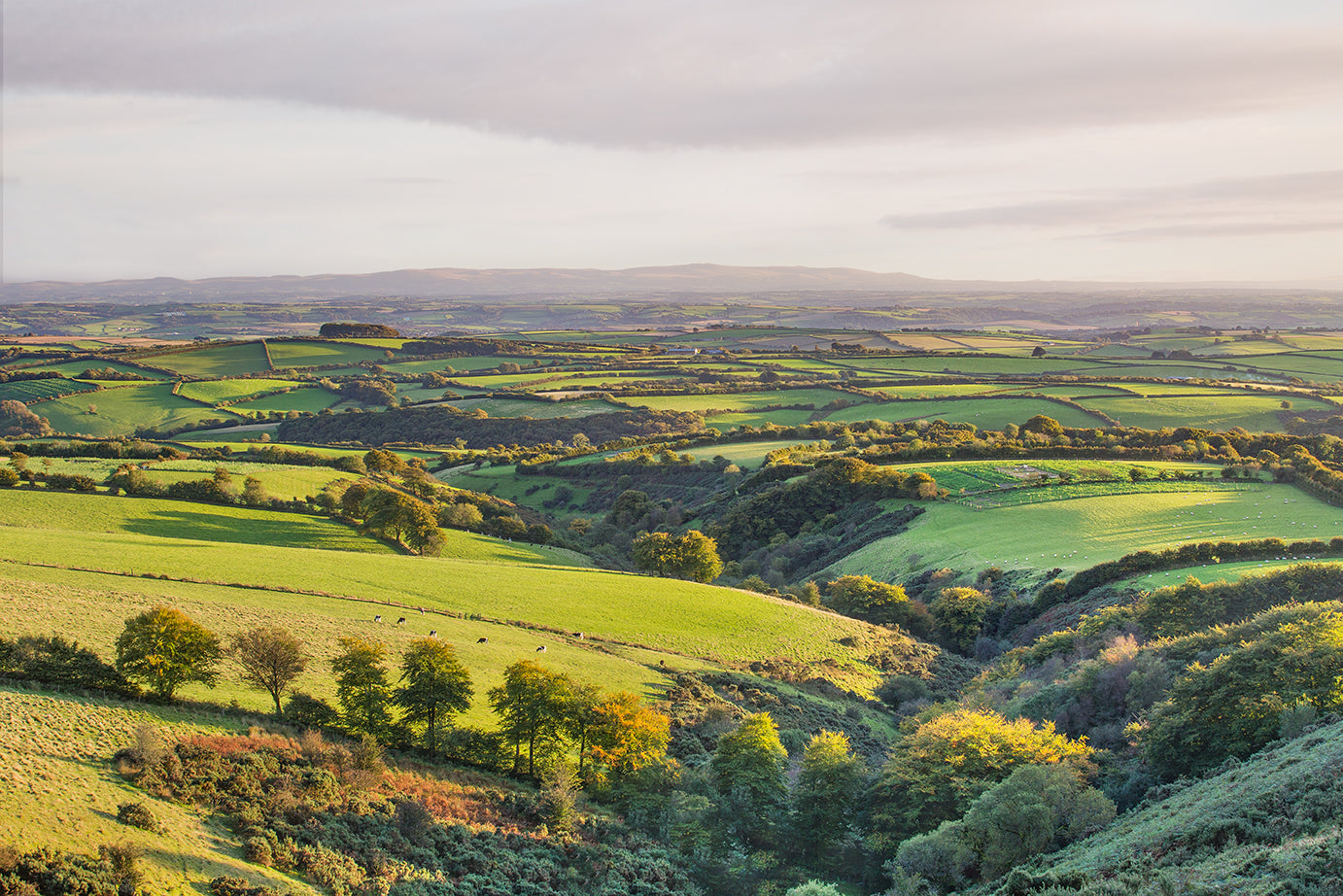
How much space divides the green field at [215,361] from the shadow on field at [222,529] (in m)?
127

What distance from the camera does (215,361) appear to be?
186 meters

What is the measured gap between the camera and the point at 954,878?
26.5 meters

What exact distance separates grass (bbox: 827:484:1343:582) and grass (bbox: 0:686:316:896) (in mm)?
55143

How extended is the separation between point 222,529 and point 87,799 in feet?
132

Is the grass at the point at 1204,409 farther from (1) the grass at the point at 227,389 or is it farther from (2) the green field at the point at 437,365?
(1) the grass at the point at 227,389

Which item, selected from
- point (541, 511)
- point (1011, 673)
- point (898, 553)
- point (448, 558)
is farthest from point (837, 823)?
point (541, 511)

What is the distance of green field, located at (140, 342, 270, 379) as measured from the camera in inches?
6998

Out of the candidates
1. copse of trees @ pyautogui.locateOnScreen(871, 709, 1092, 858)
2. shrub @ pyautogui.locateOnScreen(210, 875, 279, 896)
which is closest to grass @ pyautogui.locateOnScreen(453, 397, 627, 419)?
copse of trees @ pyautogui.locateOnScreen(871, 709, 1092, 858)

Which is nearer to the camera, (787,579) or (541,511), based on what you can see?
(787,579)

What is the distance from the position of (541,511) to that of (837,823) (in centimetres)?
7646

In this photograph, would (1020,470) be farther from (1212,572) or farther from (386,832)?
(386,832)

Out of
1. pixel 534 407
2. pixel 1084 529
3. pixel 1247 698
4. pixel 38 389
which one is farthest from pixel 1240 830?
pixel 38 389

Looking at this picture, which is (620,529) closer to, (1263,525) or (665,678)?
(665,678)

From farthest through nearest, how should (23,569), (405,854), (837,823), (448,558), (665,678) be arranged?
(448,558) → (665,678) → (23,569) → (837,823) → (405,854)
